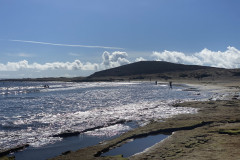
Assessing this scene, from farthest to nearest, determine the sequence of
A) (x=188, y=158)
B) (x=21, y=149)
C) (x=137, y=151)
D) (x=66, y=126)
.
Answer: (x=66, y=126) → (x=21, y=149) → (x=137, y=151) → (x=188, y=158)

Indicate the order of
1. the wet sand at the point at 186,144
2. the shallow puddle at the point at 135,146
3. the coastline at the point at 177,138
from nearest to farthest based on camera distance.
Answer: the wet sand at the point at 186,144, the coastline at the point at 177,138, the shallow puddle at the point at 135,146

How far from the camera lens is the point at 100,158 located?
19.9 metres

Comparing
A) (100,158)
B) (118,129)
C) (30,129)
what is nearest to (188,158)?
(100,158)

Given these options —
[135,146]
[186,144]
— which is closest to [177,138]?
[186,144]

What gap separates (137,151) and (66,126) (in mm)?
15764

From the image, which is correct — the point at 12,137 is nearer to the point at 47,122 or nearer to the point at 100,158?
the point at 47,122

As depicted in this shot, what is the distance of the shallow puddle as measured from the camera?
21.9m

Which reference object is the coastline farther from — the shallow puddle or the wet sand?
the shallow puddle

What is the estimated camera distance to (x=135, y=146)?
24.0 metres

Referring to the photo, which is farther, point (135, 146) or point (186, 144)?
point (135, 146)

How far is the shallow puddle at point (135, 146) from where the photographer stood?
21891mm

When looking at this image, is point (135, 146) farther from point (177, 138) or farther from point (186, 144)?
point (186, 144)

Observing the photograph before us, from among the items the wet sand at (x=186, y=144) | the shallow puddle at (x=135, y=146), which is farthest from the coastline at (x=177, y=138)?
the shallow puddle at (x=135, y=146)

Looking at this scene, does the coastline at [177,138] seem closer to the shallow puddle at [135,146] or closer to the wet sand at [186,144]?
the wet sand at [186,144]
